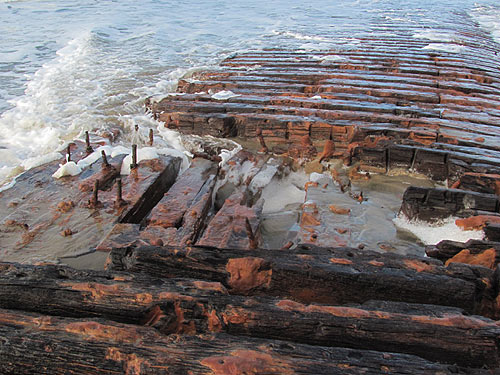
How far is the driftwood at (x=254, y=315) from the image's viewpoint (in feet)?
5.62

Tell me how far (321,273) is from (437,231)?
1.42 meters

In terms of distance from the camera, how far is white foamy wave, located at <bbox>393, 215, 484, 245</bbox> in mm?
2904

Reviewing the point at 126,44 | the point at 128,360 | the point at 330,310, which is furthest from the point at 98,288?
the point at 126,44

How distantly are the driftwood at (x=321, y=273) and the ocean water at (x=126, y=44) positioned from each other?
9.56ft

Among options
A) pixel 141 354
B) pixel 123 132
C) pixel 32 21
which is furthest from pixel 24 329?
pixel 32 21

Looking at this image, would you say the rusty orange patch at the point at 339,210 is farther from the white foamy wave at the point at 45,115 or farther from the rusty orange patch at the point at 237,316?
the white foamy wave at the point at 45,115

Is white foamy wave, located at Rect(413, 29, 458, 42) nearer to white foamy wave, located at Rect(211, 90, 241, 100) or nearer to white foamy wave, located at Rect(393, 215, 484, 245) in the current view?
white foamy wave, located at Rect(211, 90, 241, 100)

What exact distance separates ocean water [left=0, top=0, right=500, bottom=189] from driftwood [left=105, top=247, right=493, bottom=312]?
9.56ft

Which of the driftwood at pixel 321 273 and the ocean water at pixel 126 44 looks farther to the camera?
the ocean water at pixel 126 44

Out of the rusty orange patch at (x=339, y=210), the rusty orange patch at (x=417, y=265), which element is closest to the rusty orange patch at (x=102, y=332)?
the rusty orange patch at (x=417, y=265)

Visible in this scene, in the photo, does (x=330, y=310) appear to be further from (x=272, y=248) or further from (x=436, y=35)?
(x=436, y=35)

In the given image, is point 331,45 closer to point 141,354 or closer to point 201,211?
point 201,211

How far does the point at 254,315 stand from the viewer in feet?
5.92

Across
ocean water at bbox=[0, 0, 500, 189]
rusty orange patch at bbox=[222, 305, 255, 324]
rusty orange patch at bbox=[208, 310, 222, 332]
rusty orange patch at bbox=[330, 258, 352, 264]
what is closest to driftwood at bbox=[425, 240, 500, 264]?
rusty orange patch at bbox=[330, 258, 352, 264]
